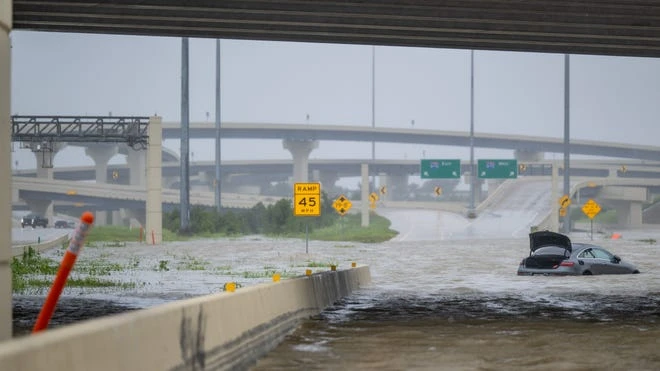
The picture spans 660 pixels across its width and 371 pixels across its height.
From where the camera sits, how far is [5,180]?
11.5 metres

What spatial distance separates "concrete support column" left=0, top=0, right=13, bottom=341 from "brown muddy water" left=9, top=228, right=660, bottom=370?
269 centimetres

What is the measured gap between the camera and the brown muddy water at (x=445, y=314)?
1340cm

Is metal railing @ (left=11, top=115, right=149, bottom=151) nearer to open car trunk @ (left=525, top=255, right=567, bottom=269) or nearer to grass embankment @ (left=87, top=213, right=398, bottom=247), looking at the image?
grass embankment @ (left=87, top=213, right=398, bottom=247)

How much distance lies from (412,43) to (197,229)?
212 feet

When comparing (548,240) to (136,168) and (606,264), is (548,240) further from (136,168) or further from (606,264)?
(136,168)

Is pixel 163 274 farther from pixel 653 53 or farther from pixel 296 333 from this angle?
pixel 296 333

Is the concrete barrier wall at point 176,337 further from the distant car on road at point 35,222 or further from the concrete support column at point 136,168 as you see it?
the concrete support column at point 136,168

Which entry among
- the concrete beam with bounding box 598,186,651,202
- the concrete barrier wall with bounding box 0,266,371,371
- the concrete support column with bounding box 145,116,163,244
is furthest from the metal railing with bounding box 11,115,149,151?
the concrete beam with bounding box 598,186,651,202

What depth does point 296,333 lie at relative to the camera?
1675 centimetres

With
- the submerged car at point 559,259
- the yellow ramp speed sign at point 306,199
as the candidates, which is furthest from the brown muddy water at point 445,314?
the yellow ramp speed sign at point 306,199

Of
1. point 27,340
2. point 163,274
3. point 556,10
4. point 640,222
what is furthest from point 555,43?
point 640,222

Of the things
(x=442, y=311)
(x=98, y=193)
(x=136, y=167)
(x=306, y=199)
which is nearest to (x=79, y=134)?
(x=306, y=199)

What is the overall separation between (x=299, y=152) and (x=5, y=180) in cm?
17161

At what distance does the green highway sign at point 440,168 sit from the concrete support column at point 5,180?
109m
